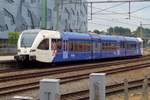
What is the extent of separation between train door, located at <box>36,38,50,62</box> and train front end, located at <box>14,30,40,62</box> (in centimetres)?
36

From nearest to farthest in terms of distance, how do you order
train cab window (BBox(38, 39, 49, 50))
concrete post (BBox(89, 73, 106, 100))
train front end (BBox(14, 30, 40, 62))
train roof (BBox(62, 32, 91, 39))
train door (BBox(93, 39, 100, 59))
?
concrete post (BBox(89, 73, 106, 100)), train front end (BBox(14, 30, 40, 62)), train cab window (BBox(38, 39, 49, 50)), train roof (BBox(62, 32, 91, 39)), train door (BBox(93, 39, 100, 59))

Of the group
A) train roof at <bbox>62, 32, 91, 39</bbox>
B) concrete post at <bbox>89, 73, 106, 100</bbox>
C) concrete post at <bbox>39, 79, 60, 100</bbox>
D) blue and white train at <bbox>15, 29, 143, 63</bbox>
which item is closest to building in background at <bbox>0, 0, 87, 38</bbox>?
blue and white train at <bbox>15, 29, 143, 63</bbox>

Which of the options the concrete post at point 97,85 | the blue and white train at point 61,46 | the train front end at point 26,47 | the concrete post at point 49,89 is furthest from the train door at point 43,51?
the concrete post at point 49,89

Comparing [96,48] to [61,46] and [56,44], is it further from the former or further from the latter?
[56,44]

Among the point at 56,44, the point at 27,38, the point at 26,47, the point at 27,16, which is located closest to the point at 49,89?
the point at 26,47

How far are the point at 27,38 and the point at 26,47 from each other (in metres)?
0.68

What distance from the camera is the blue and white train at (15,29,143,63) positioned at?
33938 mm

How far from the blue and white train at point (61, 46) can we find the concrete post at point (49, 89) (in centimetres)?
2558

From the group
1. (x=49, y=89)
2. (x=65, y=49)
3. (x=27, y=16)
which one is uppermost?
(x=27, y=16)

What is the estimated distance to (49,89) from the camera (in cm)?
813

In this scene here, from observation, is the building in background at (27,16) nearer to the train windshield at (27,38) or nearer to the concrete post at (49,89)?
the train windshield at (27,38)

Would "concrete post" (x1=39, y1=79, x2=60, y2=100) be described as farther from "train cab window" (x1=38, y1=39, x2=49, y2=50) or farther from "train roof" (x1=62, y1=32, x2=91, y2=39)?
"train roof" (x1=62, y1=32, x2=91, y2=39)

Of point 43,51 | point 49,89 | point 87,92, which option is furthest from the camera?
point 43,51

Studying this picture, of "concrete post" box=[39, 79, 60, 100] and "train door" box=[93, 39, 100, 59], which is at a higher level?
"concrete post" box=[39, 79, 60, 100]
